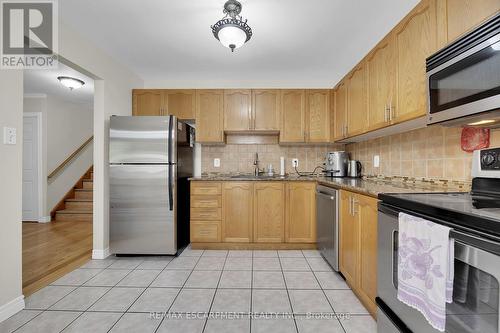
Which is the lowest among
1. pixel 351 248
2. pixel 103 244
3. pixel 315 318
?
pixel 315 318

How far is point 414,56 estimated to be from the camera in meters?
1.54

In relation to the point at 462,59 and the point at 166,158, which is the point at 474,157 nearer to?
the point at 462,59

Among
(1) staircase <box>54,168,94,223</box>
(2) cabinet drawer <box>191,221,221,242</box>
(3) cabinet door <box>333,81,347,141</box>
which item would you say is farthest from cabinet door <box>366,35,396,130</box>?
(1) staircase <box>54,168,94,223</box>

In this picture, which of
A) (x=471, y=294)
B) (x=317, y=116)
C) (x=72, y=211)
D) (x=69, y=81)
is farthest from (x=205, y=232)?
(x=72, y=211)

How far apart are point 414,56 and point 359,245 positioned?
4.43 feet

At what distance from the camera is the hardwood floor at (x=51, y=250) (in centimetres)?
213

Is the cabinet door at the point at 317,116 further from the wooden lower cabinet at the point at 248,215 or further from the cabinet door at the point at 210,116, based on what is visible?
the cabinet door at the point at 210,116

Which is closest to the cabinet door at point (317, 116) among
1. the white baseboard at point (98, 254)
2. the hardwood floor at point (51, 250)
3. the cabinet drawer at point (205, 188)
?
the cabinet drawer at point (205, 188)

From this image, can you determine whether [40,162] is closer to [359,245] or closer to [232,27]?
[232,27]

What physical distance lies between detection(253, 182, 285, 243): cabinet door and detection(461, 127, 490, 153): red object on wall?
69.0 inches

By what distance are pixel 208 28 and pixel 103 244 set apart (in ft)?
8.34

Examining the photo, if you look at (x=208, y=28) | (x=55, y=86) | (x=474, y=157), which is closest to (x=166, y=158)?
(x=208, y=28)

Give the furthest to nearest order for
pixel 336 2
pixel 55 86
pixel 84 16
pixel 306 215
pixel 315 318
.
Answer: pixel 55 86, pixel 306 215, pixel 84 16, pixel 336 2, pixel 315 318

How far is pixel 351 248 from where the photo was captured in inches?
74.2
